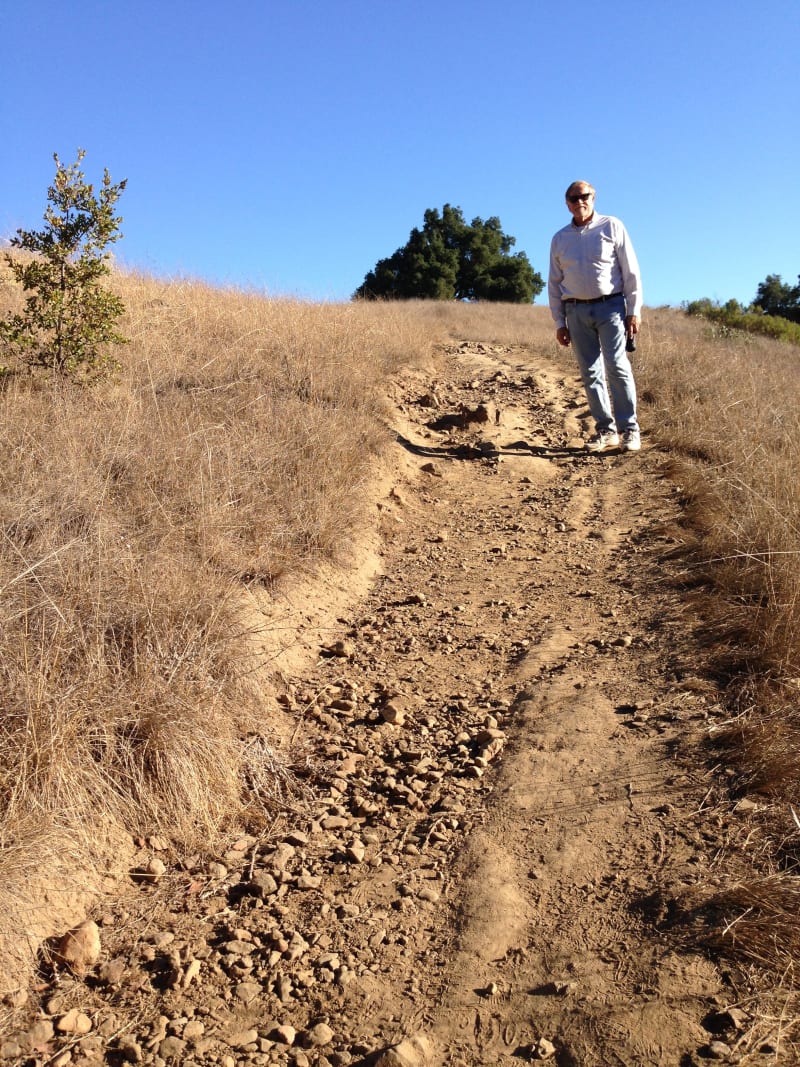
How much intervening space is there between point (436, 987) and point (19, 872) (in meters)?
1.09

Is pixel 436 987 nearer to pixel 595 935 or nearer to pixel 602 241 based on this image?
pixel 595 935

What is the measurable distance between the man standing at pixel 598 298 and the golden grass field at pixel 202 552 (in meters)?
0.53

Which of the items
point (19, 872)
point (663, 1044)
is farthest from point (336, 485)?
point (663, 1044)

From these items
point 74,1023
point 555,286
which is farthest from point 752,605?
point 555,286

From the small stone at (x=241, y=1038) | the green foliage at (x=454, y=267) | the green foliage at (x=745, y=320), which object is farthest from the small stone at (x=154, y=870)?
the green foliage at (x=454, y=267)

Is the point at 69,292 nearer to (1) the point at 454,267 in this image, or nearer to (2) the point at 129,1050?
(2) the point at 129,1050

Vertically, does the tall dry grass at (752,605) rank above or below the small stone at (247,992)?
above

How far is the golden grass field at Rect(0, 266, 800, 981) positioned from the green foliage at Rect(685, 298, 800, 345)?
11.3 m

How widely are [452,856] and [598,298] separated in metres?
4.81

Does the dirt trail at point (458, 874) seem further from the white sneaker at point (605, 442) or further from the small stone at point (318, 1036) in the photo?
the white sneaker at point (605, 442)

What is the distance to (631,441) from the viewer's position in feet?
21.5

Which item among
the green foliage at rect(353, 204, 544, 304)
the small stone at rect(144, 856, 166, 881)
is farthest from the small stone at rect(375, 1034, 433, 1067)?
the green foliage at rect(353, 204, 544, 304)

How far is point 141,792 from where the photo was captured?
102 inches

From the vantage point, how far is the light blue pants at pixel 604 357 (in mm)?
6324
